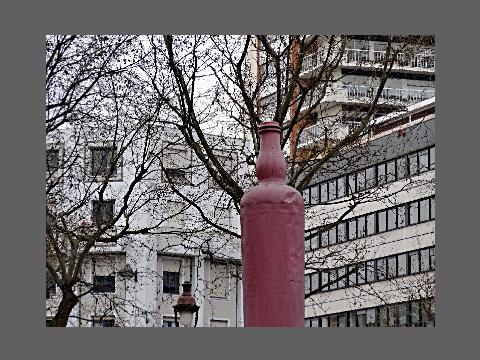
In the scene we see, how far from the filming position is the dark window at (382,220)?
164 feet

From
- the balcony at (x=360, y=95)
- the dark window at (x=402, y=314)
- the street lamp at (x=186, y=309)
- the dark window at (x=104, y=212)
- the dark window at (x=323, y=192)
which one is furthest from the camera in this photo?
the dark window at (x=323, y=192)

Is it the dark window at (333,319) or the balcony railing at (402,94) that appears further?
the dark window at (333,319)

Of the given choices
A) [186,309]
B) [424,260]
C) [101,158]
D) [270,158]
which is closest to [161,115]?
[101,158]

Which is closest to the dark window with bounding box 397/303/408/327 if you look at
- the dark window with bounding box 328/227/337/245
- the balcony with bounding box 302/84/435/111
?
the dark window with bounding box 328/227/337/245

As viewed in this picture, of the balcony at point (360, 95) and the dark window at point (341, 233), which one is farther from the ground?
the balcony at point (360, 95)

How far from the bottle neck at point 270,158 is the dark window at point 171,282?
1887 cm

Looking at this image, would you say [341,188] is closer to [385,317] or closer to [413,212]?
[413,212]

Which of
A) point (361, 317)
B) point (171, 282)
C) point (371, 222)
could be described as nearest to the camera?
point (171, 282)

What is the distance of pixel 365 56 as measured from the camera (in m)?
25.8

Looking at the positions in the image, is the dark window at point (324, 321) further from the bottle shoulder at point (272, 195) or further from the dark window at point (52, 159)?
the bottle shoulder at point (272, 195)

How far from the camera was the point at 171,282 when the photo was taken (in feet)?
102

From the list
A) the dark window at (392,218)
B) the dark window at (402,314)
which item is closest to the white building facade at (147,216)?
the dark window at (402,314)

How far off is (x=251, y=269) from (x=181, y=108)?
1211cm

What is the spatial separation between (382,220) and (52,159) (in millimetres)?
32134
